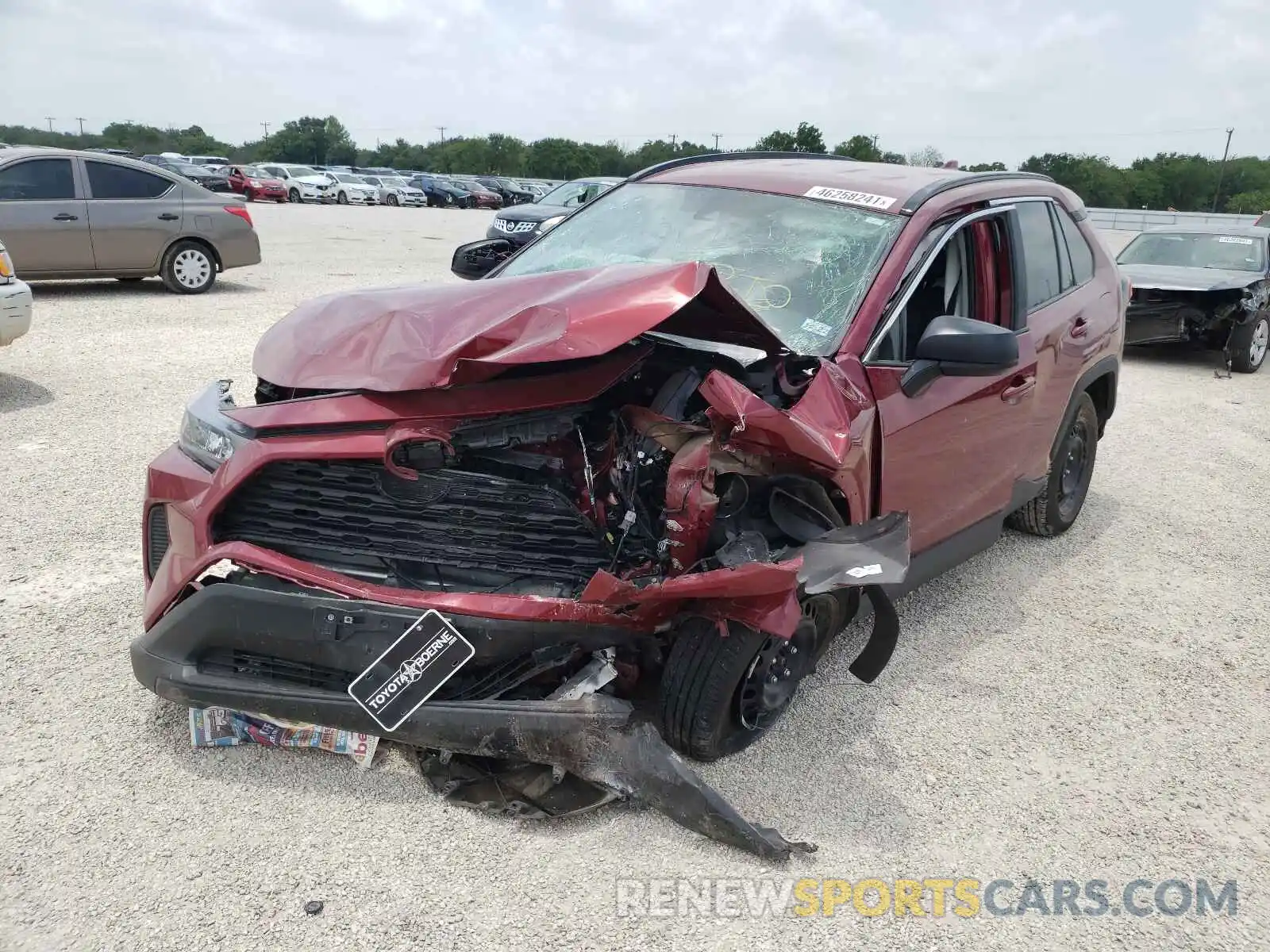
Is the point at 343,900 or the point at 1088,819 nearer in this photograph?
the point at 343,900

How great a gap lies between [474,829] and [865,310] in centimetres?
210

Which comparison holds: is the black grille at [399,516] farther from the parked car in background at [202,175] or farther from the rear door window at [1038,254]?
the parked car in background at [202,175]

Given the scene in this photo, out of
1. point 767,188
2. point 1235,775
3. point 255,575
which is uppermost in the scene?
point 767,188

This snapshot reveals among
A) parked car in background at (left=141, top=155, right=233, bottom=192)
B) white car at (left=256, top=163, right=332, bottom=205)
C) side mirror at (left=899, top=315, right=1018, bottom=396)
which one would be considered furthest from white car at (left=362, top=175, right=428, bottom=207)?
side mirror at (left=899, top=315, right=1018, bottom=396)

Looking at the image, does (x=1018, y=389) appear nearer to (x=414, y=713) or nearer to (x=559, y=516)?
(x=559, y=516)

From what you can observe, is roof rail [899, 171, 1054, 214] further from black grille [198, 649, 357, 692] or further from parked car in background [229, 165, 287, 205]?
parked car in background [229, 165, 287, 205]

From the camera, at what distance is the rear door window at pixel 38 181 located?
971 cm

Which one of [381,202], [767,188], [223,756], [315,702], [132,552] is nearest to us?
[315,702]

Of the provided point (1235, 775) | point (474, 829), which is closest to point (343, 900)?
point (474, 829)

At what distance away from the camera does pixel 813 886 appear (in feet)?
8.59

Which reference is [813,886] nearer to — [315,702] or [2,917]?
[315,702]

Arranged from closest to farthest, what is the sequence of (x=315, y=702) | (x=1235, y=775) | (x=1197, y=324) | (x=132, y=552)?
(x=315, y=702) → (x=1235, y=775) → (x=132, y=552) → (x=1197, y=324)

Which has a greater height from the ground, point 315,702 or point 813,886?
point 315,702

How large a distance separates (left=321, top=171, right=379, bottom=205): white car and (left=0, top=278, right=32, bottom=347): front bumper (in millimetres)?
35102
